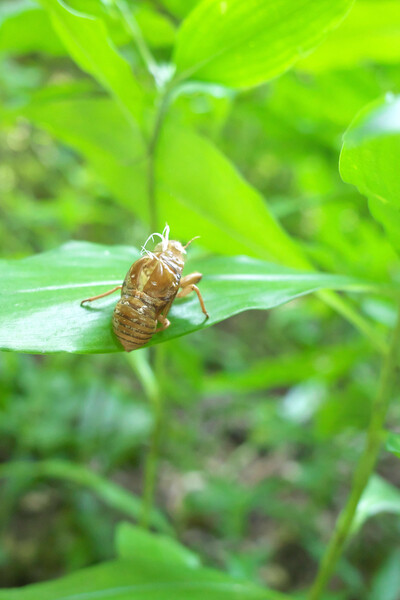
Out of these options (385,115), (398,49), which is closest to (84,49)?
(385,115)

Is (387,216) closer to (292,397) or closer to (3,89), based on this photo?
(292,397)

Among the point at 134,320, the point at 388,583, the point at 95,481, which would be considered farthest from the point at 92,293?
the point at 388,583

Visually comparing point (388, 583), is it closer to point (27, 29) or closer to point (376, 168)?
point (376, 168)

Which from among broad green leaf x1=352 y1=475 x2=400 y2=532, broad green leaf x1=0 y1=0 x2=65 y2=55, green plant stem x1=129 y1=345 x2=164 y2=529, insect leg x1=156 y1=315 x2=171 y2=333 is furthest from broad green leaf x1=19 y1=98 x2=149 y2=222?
broad green leaf x1=352 y1=475 x2=400 y2=532

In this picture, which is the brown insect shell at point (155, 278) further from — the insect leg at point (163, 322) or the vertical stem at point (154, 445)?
A: the vertical stem at point (154, 445)

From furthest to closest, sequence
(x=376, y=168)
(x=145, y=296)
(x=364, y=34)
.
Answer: (x=364, y=34) < (x=145, y=296) < (x=376, y=168)

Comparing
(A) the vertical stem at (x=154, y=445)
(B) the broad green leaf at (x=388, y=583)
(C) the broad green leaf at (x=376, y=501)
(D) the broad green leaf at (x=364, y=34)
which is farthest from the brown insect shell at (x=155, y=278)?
(B) the broad green leaf at (x=388, y=583)

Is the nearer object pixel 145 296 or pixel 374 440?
pixel 145 296
